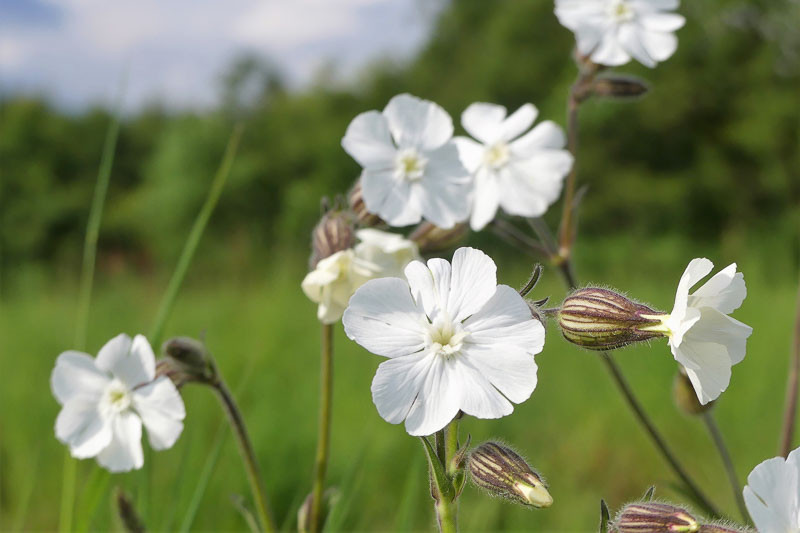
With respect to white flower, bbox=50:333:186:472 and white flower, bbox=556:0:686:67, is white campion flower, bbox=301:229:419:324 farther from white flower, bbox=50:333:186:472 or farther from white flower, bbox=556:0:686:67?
white flower, bbox=556:0:686:67

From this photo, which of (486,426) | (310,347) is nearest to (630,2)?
(486,426)

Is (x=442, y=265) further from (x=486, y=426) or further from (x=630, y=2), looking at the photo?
(x=486, y=426)

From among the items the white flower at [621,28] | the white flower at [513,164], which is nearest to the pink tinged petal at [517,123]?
the white flower at [513,164]

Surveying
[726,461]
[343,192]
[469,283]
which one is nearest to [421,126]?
[469,283]

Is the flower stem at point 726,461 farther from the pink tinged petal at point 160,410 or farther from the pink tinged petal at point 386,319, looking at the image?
the pink tinged petal at point 160,410

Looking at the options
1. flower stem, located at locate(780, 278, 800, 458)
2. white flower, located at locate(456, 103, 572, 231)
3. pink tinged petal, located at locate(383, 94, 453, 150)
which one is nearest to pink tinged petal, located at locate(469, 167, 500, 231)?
white flower, located at locate(456, 103, 572, 231)
